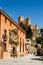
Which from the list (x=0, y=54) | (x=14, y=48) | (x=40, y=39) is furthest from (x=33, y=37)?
(x=0, y=54)

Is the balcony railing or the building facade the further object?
the balcony railing

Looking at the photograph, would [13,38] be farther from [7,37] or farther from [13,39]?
[7,37]

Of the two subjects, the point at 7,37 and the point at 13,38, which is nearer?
the point at 7,37

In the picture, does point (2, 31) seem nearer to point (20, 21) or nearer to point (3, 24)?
point (3, 24)

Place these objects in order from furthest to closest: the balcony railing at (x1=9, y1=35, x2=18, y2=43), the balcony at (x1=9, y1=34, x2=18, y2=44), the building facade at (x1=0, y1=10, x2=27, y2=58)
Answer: the balcony at (x1=9, y1=34, x2=18, y2=44), the balcony railing at (x1=9, y1=35, x2=18, y2=43), the building facade at (x1=0, y1=10, x2=27, y2=58)

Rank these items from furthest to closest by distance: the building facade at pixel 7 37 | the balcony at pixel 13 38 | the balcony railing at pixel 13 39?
1. the balcony at pixel 13 38
2. the balcony railing at pixel 13 39
3. the building facade at pixel 7 37

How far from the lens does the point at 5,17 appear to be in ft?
157

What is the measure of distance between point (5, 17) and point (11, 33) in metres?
4.82

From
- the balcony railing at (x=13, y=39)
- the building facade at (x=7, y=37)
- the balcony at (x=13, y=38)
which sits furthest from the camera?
the balcony at (x=13, y=38)

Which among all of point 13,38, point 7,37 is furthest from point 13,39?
point 7,37

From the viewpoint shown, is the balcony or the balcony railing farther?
the balcony

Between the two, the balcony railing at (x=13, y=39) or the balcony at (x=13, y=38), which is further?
the balcony at (x=13, y=38)

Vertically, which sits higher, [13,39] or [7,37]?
[7,37]

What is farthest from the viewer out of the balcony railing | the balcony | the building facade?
the balcony
